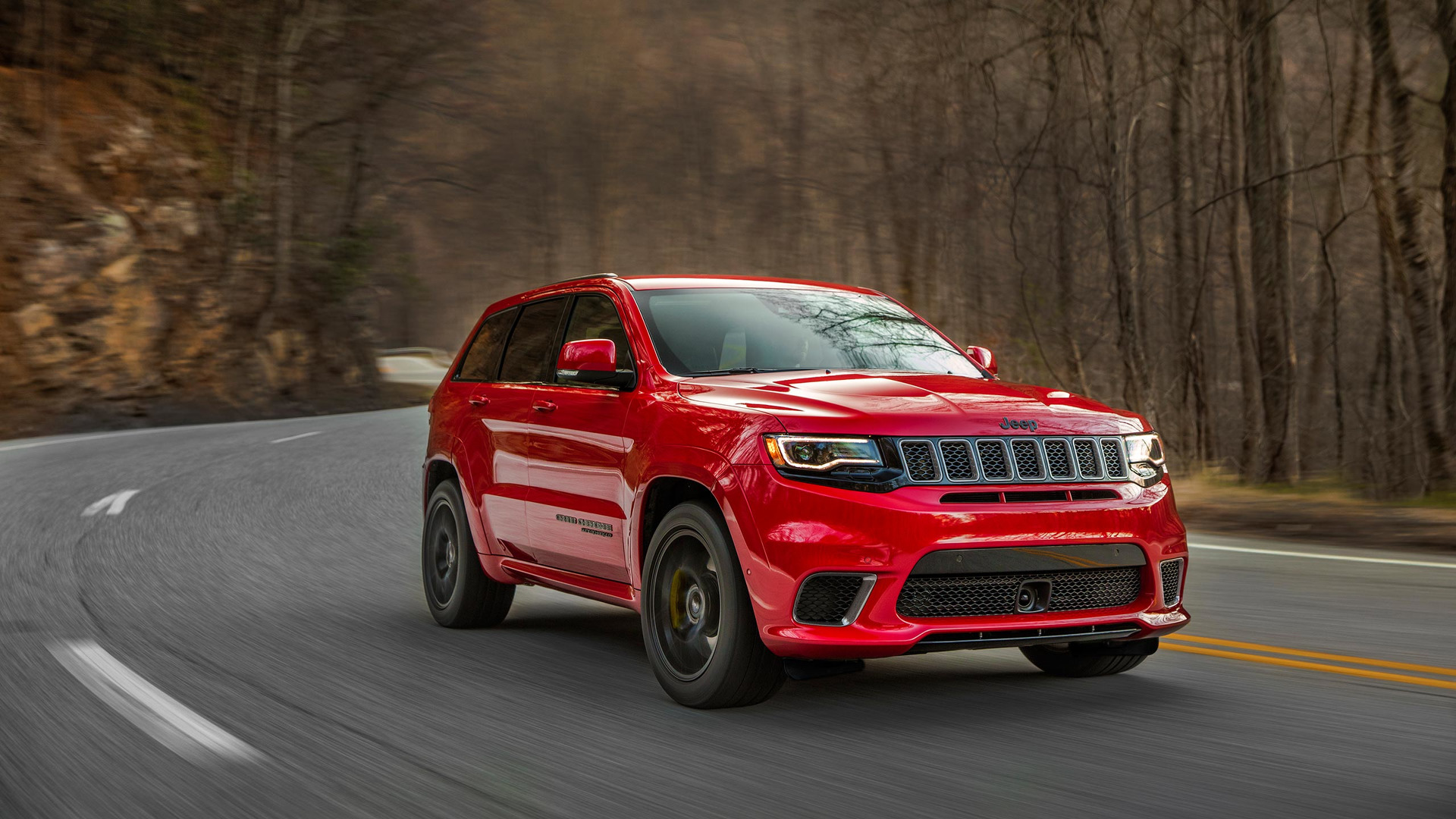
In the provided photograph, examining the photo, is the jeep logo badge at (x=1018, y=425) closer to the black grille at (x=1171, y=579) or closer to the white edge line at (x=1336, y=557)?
the black grille at (x=1171, y=579)

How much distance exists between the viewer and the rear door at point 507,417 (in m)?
7.54

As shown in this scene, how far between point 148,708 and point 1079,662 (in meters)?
3.87

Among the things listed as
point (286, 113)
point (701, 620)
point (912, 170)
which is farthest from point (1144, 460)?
point (286, 113)

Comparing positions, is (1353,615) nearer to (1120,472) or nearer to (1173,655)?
(1173,655)

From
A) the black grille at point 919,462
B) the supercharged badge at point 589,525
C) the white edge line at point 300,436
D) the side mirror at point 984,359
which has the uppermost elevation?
the side mirror at point 984,359

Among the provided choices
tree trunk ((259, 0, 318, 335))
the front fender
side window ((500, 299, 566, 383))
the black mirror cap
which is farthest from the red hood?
tree trunk ((259, 0, 318, 335))

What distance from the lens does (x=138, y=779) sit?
492 cm

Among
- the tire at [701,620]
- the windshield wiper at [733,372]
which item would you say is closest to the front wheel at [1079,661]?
the tire at [701,620]

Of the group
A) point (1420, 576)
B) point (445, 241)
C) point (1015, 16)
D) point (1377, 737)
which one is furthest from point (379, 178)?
point (1377, 737)

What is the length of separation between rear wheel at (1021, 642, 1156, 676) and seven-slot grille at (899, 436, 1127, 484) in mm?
1021

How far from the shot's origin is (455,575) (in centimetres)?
823

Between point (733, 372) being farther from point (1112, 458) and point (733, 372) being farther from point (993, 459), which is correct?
point (1112, 458)

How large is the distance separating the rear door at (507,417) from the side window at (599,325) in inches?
6.1

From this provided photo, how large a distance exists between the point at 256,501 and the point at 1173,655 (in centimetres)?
1057
